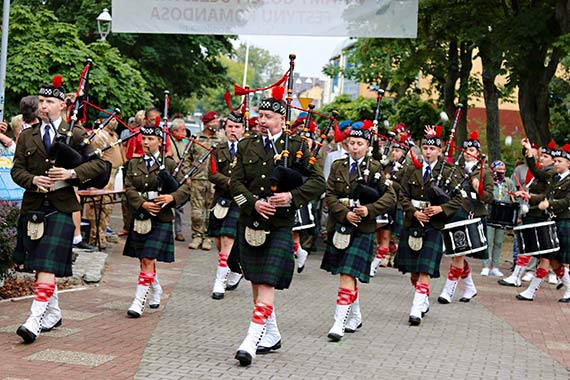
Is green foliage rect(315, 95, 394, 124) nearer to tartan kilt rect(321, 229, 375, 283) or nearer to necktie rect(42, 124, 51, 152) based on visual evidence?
tartan kilt rect(321, 229, 375, 283)

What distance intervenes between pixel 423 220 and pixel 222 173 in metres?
2.38

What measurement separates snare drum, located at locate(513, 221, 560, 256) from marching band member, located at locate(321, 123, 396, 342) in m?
4.24

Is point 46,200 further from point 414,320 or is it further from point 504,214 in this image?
point 504,214

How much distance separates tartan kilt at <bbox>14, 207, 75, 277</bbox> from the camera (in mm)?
8047

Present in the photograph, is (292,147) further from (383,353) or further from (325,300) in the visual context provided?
(325,300)

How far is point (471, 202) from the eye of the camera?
12570 millimetres

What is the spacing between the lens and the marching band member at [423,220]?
34.2 ft

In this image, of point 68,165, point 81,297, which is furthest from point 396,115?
point 68,165

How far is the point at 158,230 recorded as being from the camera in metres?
9.73

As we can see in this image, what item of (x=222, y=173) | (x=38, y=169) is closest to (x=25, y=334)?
(x=38, y=169)

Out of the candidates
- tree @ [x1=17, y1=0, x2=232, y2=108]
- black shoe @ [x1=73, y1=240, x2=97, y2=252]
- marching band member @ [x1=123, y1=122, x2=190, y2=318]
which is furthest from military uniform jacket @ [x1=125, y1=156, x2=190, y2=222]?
tree @ [x1=17, y1=0, x2=232, y2=108]

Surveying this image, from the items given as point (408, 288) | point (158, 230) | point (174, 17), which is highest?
point (174, 17)

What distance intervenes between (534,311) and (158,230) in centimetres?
487

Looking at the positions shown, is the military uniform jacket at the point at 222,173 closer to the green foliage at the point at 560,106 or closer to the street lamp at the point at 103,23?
the green foliage at the point at 560,106
